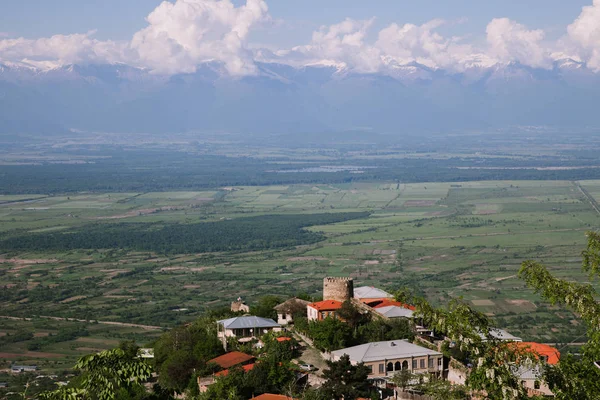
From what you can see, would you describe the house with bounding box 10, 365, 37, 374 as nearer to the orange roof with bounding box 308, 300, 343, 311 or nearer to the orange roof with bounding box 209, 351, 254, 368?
the orange roof with bounding box 308, 300, 343, 311

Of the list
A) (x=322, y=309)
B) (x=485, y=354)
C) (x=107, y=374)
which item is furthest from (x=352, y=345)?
(x=107, y=374)

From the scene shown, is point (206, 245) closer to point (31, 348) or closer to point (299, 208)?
point (299, 208)

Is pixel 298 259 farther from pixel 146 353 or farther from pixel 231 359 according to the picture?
pixel 231 359

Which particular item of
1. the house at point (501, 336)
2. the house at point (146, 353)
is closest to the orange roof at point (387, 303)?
the house at point (501, 336)

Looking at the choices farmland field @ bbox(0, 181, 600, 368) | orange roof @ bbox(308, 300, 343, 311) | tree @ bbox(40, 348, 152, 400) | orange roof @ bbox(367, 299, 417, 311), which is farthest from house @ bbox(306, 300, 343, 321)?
tree @ bbox(40, 348, 152, 400)

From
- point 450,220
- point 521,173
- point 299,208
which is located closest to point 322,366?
Result: point 450,220
